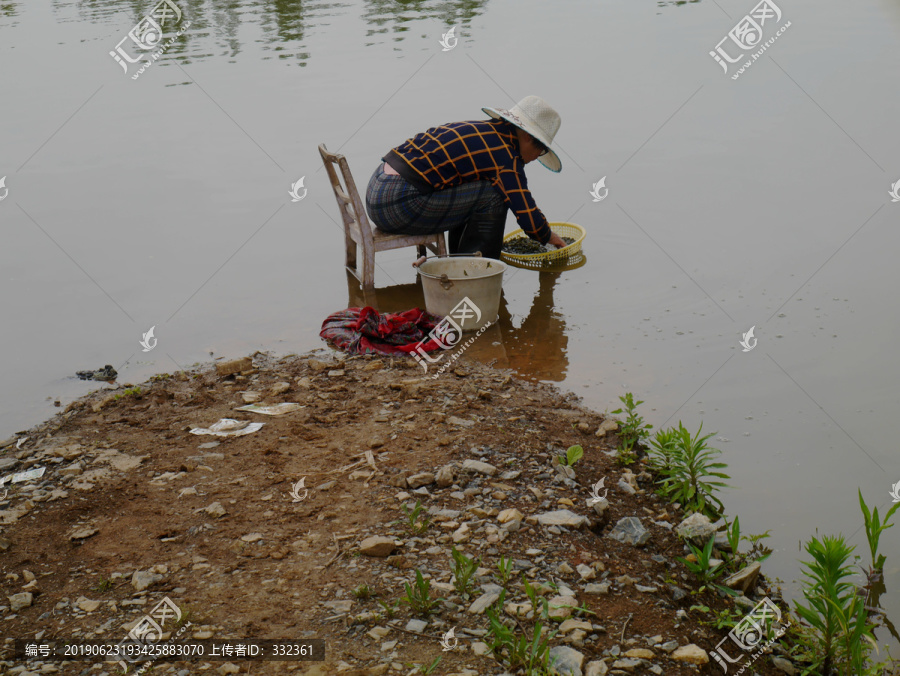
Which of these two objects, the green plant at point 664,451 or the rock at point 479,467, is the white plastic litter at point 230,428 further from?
the green plant at point 664,451

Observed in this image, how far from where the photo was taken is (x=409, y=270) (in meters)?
5.89

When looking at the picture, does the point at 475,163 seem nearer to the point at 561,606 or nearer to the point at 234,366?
the point at 234,366

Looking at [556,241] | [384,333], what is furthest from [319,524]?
[556,241]

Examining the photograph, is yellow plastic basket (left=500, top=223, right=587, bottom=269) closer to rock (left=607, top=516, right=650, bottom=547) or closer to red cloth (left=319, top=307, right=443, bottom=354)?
red cloth (left=319, top=307, right=443, bottom=354)

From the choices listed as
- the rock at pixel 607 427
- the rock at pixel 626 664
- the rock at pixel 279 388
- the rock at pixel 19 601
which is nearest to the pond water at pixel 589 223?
the rock at pixel 607 427

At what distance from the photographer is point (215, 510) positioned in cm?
288

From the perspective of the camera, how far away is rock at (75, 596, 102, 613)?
2.40m

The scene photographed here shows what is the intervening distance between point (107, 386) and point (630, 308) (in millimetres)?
3235

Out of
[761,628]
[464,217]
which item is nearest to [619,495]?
[761,628]

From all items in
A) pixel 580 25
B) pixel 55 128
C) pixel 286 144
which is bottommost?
pixel 55 128

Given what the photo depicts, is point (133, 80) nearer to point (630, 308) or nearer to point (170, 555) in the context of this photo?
point (630, 308)

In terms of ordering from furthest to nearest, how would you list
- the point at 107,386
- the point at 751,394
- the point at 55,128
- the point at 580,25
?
the point at 580,25 < the point at 55,128 < the point at 107,386 < the point at 751,394

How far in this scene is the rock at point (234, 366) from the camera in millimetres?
4250

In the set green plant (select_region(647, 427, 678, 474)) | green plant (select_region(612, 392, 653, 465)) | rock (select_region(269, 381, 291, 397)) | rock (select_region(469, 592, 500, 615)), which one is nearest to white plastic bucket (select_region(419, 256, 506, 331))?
rock (select_region(269, 381, 291, 397))
